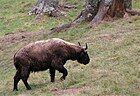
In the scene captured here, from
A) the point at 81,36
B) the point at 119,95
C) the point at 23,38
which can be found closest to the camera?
the point at 119,95

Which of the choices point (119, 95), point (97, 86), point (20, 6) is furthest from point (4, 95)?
point (20, 6)

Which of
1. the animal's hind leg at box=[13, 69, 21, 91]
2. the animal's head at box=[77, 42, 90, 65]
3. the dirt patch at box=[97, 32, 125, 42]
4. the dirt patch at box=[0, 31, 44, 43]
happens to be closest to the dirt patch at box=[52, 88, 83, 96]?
the animal's hind leg at box=[13, 69, 21, 91]

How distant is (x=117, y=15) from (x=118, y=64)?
297 inches

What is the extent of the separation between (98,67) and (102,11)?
7078 mm

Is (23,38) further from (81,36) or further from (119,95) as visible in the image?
(119,95)

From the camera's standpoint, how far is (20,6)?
30531 millimetres

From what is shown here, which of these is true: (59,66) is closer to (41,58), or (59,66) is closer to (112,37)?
(41,58)

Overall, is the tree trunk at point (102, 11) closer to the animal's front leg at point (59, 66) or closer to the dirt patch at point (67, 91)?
the animal's front leg at point (59, 66)

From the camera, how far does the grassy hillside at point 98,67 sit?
407 inches

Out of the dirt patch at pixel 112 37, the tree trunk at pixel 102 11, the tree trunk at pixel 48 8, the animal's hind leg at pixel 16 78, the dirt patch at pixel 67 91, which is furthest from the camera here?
the tree trunk at pixel 48 8

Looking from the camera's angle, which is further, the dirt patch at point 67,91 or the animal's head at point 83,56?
the animal's head at point 83,56

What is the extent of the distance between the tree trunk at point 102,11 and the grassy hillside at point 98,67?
1.49 feet

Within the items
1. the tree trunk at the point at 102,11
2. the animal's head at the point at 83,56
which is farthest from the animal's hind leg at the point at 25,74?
the tree trunk at the point at 102,11

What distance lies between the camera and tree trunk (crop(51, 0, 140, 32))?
1936 centimetres
